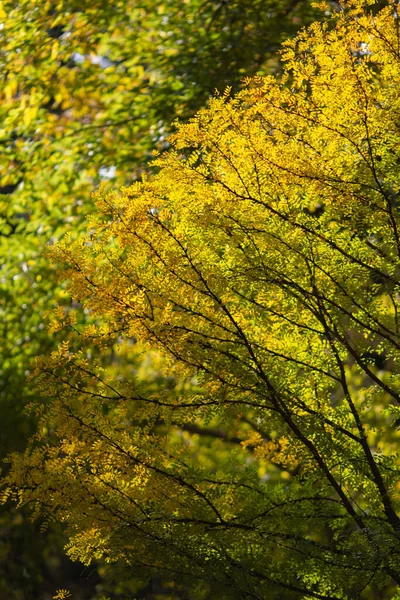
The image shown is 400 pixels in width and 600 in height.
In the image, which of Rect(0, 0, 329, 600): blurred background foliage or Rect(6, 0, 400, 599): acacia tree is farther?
Rect(0, 0, 329, 600): blurred background foliage

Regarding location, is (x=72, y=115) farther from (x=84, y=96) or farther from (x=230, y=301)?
(x=230, y=301)

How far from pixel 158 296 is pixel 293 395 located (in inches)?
22.9

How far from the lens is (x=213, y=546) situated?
253 cm

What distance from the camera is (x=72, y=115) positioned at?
5.66 meters

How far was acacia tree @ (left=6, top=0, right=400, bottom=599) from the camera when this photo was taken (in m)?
2.31

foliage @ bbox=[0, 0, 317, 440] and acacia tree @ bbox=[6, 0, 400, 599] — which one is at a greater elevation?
foliage @ bbox=[0, 0, 317, 440]

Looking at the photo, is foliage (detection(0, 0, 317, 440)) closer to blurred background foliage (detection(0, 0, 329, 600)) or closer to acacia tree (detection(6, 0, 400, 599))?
blurred background foliage (detection(0, 0, 329, 600))

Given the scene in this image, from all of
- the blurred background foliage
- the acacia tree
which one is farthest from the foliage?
the acacia tree

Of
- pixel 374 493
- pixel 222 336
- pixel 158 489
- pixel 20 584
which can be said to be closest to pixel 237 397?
pixel 222 336

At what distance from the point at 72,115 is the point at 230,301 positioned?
342cm

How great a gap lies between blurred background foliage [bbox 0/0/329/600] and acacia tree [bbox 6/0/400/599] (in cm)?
227

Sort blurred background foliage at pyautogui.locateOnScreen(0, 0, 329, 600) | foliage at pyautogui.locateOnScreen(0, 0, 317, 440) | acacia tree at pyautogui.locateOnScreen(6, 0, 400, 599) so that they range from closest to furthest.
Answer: acacia tree at pyautogui.locateOnScreen(6, 0, 400, 599) → blurred background foliage at pyautogui.locateOnScreen(0, 0, 329, 600) → foliage at pyautogui.locateOnScreen(0, 0, 317, 440)

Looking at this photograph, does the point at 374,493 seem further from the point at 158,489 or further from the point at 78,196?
the point at 78,196

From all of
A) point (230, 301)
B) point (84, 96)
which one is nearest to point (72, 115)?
point (84, 96)
